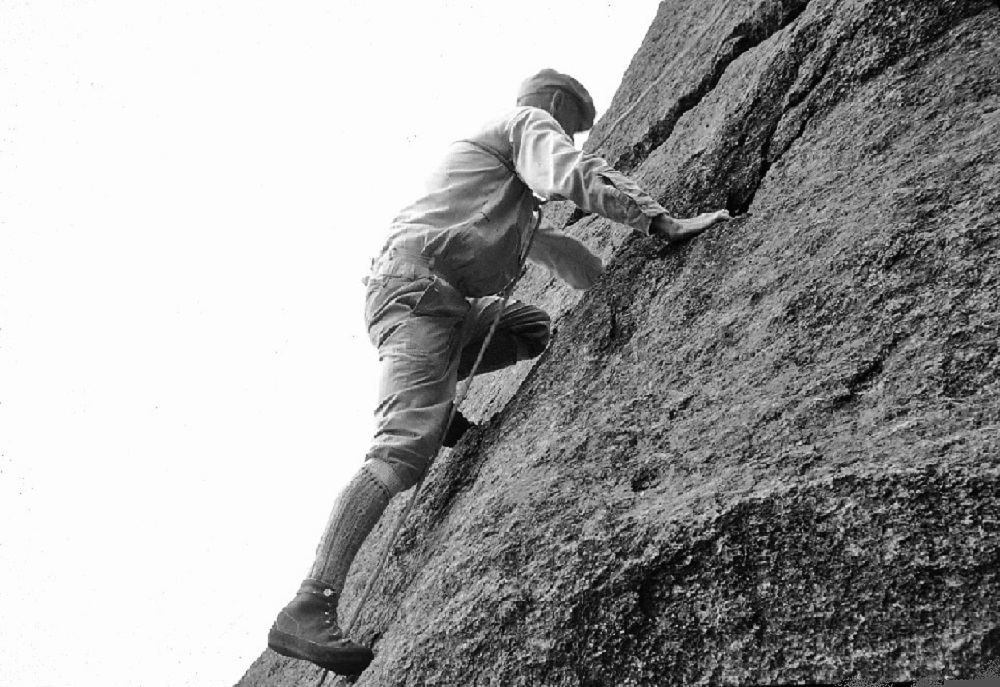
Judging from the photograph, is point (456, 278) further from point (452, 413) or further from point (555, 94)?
point (555, 94)

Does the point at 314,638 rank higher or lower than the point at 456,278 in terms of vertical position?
lower

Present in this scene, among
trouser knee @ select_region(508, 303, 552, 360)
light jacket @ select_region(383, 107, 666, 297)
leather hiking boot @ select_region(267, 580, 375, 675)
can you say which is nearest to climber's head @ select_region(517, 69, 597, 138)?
light jacket @ select_region(383, 107, 666, 297)

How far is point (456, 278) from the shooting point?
4.35m

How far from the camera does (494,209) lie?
4.47 metres

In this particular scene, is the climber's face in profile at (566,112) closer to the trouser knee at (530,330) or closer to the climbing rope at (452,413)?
the climbing rope at (452,413)

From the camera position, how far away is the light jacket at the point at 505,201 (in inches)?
156

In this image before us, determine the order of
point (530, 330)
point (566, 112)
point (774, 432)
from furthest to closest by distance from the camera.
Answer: point (566, 112) < point (530, 330) < point (774, 432)

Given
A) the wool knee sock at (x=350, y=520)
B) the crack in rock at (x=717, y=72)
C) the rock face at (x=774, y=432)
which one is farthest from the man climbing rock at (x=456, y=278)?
the crack in rock at (x=717, y=72)

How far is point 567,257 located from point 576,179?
3.14 ft

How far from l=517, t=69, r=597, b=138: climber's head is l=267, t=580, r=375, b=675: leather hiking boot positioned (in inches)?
119

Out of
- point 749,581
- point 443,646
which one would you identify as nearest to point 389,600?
point 443,646

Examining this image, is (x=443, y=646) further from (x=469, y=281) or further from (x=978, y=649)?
(x=469, y=281)

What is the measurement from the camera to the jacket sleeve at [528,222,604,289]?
4.84 metres

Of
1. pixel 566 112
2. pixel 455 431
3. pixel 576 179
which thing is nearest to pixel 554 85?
pixel 566 112
